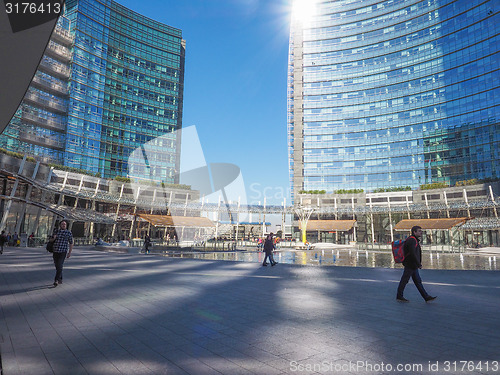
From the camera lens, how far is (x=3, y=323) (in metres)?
4.86

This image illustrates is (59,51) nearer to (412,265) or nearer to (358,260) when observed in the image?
(358,260)

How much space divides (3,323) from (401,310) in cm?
705

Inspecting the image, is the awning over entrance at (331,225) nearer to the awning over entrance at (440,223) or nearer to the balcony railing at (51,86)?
the awning over entrance at (440,223)

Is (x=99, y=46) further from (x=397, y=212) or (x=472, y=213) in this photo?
(x=472, y=213)

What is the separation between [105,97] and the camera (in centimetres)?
6606

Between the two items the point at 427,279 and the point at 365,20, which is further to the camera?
the point at 365,20

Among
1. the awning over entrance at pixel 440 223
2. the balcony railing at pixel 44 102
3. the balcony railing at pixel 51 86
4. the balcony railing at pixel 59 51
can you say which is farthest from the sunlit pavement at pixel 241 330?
the balcony railing at pixel 59 51

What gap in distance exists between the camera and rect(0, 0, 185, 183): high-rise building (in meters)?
51.3

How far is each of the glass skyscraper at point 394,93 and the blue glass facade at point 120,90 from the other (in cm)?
3430

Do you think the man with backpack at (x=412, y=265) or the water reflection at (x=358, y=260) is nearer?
the man with backpack at (x=412, y=265)

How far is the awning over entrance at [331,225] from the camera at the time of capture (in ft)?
184

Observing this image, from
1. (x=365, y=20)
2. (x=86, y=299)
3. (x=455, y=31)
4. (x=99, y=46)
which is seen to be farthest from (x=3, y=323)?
(x=365, y=20)

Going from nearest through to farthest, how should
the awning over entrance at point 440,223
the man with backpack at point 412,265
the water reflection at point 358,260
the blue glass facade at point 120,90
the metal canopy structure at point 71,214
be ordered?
the man with backpack at point 412,265 → the water reflection at point 358,260 → the metal canopy structure at point 71,214 → the awning over entrance at point 440,223 → the blue glass facade at point 120,90

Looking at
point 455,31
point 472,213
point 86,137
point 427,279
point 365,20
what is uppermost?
point 365,20
